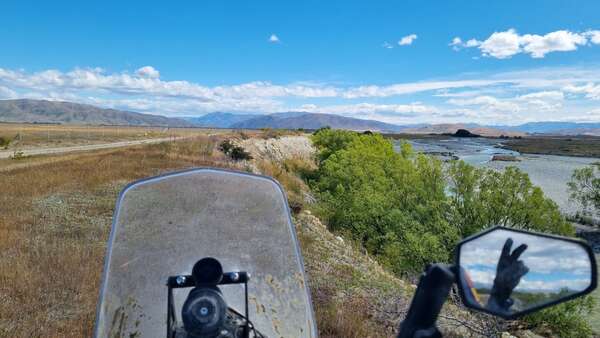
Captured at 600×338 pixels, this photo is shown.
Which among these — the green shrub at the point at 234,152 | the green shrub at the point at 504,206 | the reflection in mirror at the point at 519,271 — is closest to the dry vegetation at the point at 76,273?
the reflection in mirror at the point at 519,271

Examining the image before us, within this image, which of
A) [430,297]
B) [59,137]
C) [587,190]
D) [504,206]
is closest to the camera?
[430,297]

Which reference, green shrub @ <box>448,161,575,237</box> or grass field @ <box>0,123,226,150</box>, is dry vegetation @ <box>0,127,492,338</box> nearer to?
green shrub @ <box>448,161,575,237</box>

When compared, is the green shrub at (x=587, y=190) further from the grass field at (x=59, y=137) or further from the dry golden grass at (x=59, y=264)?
the grass field at (x=59, y=137)

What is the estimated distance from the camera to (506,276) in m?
1.25

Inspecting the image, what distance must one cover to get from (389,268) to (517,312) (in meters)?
12.3

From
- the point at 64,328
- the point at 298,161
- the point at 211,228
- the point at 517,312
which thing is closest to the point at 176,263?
the point at 211,228

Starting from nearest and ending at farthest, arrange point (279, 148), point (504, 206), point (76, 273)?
point (76, 273) < point (504, 206) < point (279, 148)

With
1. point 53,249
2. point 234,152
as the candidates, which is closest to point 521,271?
point 53,249

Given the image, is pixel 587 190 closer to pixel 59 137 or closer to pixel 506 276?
pixel 506 276

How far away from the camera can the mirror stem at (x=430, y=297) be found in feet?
3.94

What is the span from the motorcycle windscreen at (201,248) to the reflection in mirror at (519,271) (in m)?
0.85

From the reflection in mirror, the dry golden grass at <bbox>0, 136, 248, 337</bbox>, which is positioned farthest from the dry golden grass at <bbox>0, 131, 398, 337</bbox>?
the reflection in mirror

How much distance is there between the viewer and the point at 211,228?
2.02m

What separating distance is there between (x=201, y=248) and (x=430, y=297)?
1.14 meters
